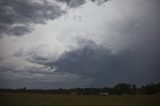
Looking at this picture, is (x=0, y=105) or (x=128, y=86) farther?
(x=128, y=86)

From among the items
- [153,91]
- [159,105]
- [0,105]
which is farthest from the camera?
[153,91]

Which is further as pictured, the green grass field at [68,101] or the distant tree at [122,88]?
the distant tree at [122,88]

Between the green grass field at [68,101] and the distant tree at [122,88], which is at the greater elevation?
the distant tree at [122,88]

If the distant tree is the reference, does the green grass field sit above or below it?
below

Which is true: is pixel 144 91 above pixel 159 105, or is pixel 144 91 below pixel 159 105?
above

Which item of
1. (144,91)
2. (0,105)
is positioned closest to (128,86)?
(144,91)

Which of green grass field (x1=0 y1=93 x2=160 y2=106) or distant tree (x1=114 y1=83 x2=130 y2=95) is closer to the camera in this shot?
green grass field (x1=0 y1=93 x2=160 y2=106)

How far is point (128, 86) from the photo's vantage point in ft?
234

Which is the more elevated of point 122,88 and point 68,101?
point 122,88

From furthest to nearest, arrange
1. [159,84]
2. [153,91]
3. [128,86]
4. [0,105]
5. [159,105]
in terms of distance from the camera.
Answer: [128,86], [159,84], [153,91], [159,105], [0,105]

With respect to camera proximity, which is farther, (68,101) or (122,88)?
(122,88)

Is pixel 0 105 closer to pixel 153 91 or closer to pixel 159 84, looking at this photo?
pixel 153 91

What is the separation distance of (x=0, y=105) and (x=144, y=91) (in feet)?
163

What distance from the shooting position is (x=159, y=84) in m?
66.4
